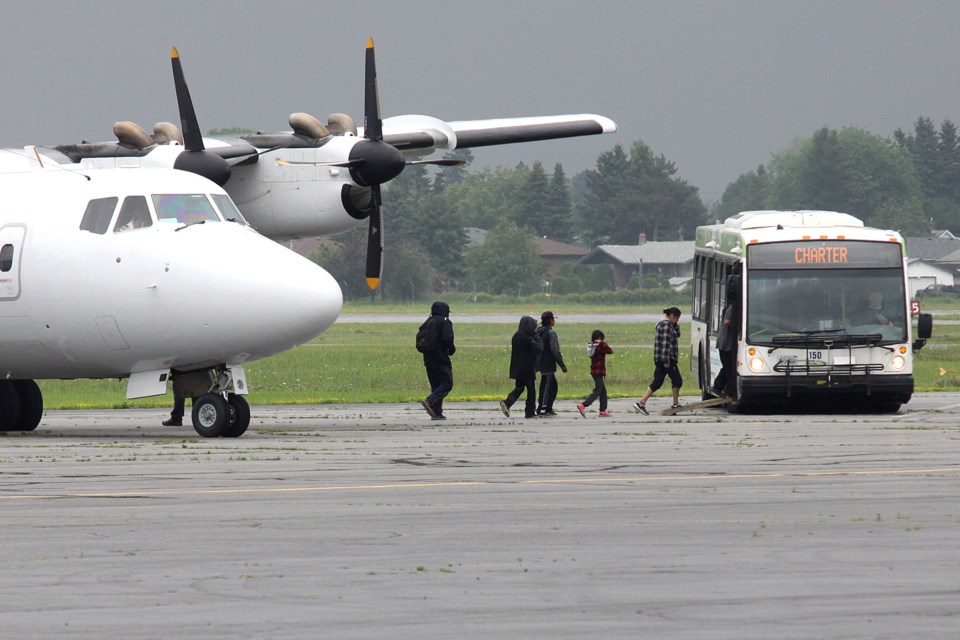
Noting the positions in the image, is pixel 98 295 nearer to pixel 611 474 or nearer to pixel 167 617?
pixel 611 474

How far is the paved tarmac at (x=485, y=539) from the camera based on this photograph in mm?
7723

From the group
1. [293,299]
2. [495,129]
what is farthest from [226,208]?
[495,129]

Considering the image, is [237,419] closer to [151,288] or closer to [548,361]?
[151,288]

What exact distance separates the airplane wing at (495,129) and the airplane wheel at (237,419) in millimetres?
7318

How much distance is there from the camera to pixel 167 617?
778 cm

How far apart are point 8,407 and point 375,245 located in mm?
5915

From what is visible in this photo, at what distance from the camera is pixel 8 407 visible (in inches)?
864

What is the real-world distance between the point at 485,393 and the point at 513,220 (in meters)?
135

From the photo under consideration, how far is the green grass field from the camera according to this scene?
32312 millimetres

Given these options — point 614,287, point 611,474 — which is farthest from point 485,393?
point 614,287

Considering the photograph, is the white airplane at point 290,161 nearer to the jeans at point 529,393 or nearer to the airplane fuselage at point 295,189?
the airplane fuselage at point 295,189

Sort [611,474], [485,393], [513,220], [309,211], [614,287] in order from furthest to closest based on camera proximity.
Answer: [513,220], [614,287], [485,393], [309,211], [611,474]

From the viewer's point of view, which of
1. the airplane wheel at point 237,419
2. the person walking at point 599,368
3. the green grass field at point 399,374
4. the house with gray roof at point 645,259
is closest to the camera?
the airplane wheel at point 237,419

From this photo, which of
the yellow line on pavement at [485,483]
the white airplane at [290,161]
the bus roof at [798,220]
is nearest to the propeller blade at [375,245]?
the white airplane at [290,161]
